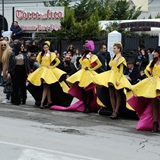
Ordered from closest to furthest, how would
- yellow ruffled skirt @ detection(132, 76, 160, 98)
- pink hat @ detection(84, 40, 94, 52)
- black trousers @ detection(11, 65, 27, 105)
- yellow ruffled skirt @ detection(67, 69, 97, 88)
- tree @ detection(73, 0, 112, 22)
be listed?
yellow ruffled skirt @ detection(132, 76, 160, 98), yellow ruffled skirt @ detection(67, 69, 97, 88), pink hat @ detection(84, 40, 94, 52), black trousers @ detection(11, 65, 27, 105), tree @ detection(73, 0, 112, 22)

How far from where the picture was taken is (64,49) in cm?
2684

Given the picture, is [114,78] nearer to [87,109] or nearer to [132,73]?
[87,109]

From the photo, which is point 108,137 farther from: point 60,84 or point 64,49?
point 64,49

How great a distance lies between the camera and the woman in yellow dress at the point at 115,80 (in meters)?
11.6

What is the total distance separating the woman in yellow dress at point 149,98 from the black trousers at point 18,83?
4113 millimetres

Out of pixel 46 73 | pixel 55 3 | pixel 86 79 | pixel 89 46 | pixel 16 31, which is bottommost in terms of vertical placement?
pixel 86 79

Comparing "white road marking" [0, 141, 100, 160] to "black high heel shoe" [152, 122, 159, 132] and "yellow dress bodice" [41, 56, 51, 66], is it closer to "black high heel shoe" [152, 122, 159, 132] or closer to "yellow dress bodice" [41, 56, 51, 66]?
"black high heel shoe" [152, 122, 159, 132]

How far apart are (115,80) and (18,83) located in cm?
333

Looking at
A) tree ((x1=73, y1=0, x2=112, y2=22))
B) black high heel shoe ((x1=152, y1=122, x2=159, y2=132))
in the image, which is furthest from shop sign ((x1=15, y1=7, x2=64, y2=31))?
black high heel shoe ((x1=152, y1=122, x2=159, y2=132))

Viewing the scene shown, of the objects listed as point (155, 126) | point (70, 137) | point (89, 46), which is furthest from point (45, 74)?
point (70, 137)

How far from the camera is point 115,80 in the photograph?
38.0ft

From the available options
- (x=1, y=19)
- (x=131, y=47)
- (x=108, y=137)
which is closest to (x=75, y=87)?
(x=108, y=137)

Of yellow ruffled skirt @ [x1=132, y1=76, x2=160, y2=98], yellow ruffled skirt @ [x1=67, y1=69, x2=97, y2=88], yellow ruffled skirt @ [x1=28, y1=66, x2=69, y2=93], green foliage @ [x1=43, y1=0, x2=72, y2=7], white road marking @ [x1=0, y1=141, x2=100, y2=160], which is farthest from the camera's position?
green foliage @ [x1=43, y1=0, x2=72, y2=7]

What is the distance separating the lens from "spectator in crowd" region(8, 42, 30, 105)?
13.4 meters
